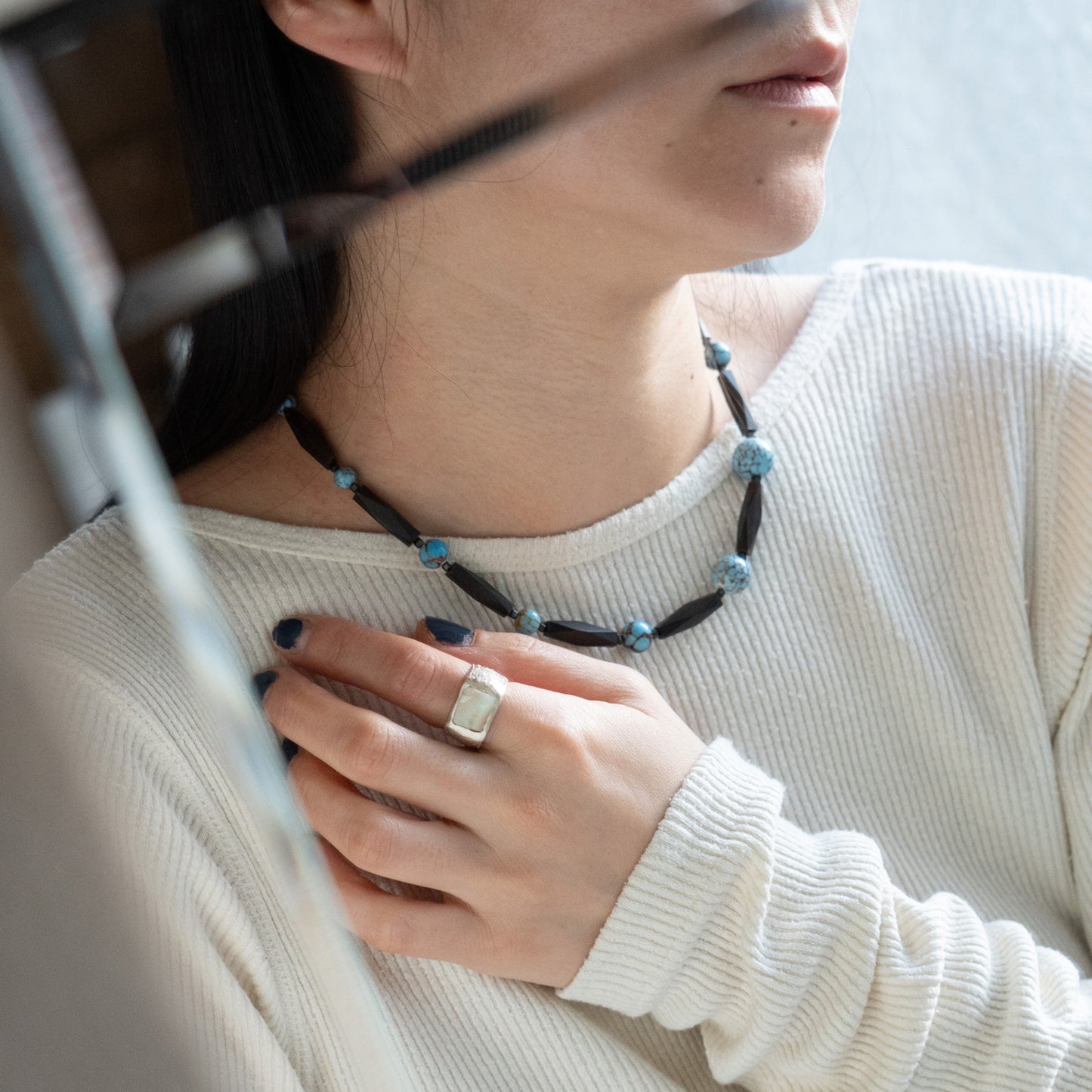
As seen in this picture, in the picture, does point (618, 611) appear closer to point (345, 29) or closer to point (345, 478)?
point (345, 478)

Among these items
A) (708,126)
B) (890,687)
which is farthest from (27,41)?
(890,687)

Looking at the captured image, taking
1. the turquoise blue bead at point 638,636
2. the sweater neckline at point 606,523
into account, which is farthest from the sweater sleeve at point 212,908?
the turquoise blue bead at point 638,636

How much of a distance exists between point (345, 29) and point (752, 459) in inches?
14.3

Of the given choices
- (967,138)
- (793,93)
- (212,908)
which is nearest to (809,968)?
(212,908)

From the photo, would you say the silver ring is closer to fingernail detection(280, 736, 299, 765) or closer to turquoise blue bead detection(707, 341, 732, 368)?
fingernail detection(280, 736, 299, 765)

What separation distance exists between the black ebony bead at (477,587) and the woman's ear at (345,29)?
255mm

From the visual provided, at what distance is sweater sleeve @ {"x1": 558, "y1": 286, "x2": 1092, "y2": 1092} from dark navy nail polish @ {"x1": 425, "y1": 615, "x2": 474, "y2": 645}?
135 mm

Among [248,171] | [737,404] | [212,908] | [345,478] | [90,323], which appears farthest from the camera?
[737,404]

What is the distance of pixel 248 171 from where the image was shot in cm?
40

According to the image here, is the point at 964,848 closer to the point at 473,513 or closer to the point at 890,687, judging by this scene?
the point at 890,687

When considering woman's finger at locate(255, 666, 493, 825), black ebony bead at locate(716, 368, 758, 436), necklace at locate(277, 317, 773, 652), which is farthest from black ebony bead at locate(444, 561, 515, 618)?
black ebony bead at locate(716, 368, 758, 436)

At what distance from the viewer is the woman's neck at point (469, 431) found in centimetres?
61

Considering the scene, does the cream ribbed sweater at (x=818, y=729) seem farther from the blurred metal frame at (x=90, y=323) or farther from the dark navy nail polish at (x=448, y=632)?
the blurred metal frame at (x=90, y=323)

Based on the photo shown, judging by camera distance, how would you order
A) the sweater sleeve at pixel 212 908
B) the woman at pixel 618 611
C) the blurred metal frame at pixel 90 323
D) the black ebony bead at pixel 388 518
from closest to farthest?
the blurred metal frame at pixel 90 323 < the sweater sleeve at pixel 212 908 < the woman at pixel 618 611 < the black ebony bead at pixel 388 518
